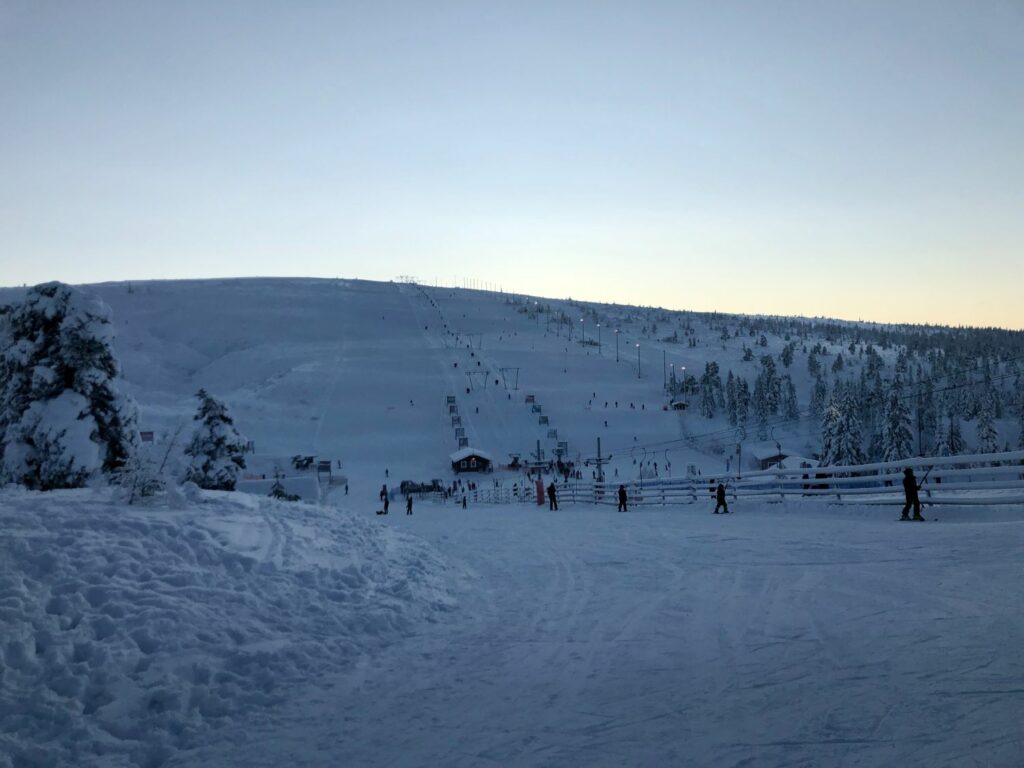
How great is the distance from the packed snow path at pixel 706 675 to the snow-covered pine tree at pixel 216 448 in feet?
96.1

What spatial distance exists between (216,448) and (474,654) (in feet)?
111

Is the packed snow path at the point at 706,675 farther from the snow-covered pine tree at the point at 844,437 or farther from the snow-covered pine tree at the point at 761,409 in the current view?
the snow-covered pine tree at the point at 761,409

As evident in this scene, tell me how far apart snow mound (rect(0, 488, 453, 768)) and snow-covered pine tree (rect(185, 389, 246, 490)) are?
2620cm

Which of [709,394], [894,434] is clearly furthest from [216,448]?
[709,394]

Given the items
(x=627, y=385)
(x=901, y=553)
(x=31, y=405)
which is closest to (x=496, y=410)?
(x=627, y=385)

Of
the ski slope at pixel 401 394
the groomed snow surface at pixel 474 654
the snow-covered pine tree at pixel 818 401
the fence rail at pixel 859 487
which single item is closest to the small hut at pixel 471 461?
the ski slope at pixel 401 394

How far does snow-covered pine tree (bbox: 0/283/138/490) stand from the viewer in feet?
76.8

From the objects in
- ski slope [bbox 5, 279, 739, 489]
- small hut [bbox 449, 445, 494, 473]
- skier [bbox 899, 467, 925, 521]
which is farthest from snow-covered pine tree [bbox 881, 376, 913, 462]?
skier [bbox 899, 467, 925, 521]

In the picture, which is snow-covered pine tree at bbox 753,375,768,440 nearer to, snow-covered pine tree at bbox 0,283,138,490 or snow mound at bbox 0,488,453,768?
snow-covered pine tree at bbox 0,283,138,490

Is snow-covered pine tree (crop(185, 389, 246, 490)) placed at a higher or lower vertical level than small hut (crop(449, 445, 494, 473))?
higher

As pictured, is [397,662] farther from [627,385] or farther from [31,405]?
[627,385]

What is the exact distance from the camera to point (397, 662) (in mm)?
7391

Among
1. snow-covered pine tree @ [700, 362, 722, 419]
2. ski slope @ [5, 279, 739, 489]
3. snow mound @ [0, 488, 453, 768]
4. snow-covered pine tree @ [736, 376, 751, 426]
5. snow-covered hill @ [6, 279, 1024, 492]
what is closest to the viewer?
snow mound @ [0, 488, 453, 768]

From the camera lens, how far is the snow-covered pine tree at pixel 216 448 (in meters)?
36.8
